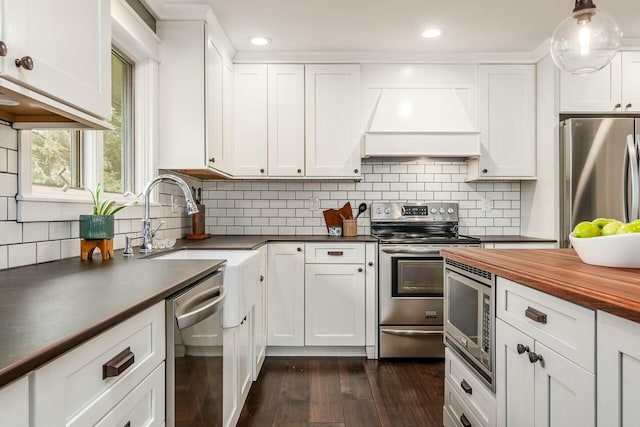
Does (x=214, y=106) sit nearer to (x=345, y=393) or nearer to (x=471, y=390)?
(x=345, y=393)

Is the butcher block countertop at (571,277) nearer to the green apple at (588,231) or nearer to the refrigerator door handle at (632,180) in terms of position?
the green apple at (588,231)

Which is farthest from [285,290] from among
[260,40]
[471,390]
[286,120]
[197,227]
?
[260,40]

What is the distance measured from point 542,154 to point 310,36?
→ 2021 millimetres

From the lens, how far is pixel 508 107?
3336 millimetres

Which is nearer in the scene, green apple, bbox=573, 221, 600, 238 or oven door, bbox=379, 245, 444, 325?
green apple, bbox=573, 221, 600, 238

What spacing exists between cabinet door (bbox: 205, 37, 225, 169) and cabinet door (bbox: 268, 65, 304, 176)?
0.45 m

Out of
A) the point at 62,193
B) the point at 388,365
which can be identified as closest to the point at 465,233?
the point at 388,365

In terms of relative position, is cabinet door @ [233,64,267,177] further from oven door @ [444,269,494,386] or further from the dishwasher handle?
oven door @ [444,269,494,386]

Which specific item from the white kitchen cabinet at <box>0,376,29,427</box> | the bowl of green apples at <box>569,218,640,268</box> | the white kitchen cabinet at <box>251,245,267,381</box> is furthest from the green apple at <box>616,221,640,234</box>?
the white kitchen cabinet at <box>251,245,267,381</box>

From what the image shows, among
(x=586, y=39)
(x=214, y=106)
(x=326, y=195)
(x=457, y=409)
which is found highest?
(x=214, y=106)

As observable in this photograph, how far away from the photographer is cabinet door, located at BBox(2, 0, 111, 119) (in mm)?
1030

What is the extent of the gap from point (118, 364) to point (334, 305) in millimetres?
2295

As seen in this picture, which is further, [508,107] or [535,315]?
[508,107]

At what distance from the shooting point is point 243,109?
10.9ft
